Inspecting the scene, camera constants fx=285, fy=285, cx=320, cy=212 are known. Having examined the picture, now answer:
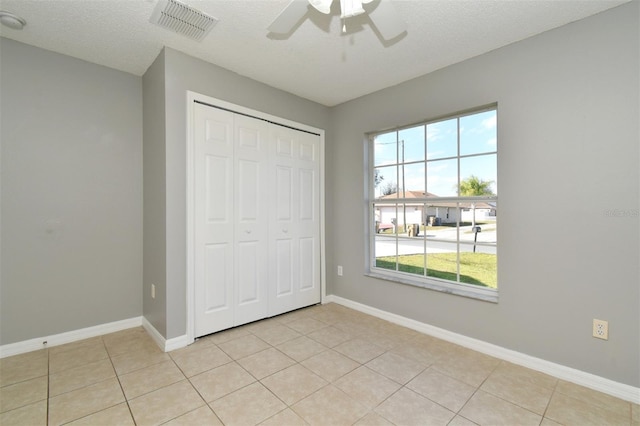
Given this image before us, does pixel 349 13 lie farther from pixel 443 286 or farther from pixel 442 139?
pixel 443 286

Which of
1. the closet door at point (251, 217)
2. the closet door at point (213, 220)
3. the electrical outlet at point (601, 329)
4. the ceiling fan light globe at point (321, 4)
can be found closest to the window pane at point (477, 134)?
the electrical outlet at point (601, 329)

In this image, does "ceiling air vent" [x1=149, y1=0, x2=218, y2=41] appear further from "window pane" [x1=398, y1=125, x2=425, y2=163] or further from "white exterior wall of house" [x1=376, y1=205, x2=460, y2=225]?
"white exterior wall of house" [x1=376, y1=205, x2=460, y2=225]

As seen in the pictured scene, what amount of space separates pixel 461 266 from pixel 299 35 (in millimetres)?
2499

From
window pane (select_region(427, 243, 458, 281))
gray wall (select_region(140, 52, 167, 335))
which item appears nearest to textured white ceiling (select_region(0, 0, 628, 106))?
gray wall (select_region(140, 52, 167, 335))

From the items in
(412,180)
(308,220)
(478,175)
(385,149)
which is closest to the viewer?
(478,175)

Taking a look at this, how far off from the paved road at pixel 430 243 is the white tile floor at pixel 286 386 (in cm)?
88

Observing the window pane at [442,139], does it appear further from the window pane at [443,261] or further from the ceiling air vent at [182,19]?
the ceiling air vent at [182,19]

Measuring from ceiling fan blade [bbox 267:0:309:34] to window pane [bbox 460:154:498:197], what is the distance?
1.91 metres

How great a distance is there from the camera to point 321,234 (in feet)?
12.1

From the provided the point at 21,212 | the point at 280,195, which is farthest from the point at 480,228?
the point at 21,212

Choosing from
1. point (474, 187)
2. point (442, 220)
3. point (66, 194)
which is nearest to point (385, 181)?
point (442, 220)

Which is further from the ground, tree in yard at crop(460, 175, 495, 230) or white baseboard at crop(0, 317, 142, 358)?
tree in yard at crop(460, 175, 495, 230)

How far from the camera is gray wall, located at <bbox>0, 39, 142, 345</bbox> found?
7.77 feet

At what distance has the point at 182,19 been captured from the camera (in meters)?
2.08
